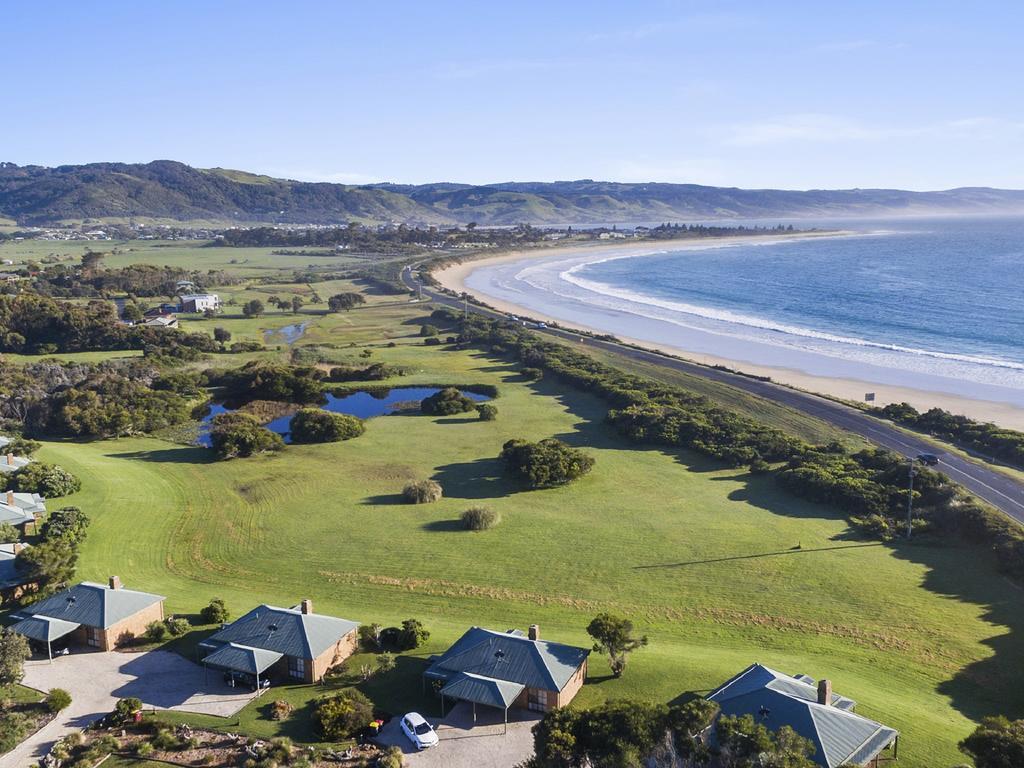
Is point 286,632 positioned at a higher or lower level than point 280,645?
higher

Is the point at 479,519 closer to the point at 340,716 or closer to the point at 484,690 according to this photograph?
the point at 484,690

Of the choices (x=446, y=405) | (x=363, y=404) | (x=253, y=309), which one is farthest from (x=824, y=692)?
(x=253, y=309)

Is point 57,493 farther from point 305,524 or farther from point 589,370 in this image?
point 589,370

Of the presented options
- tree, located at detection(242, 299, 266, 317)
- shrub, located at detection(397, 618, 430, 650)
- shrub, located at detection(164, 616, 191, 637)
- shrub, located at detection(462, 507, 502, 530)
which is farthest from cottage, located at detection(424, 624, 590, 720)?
tree, located at detection(242, 299, 266, 317)

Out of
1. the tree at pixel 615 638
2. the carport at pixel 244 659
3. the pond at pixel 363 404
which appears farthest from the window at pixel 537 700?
the pond at pixel 363 404

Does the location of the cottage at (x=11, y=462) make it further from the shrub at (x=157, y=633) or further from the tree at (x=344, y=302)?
the tree at (x=344, y=302)

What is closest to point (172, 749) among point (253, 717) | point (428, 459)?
point (253, 717)

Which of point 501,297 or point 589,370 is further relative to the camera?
point 501,297
